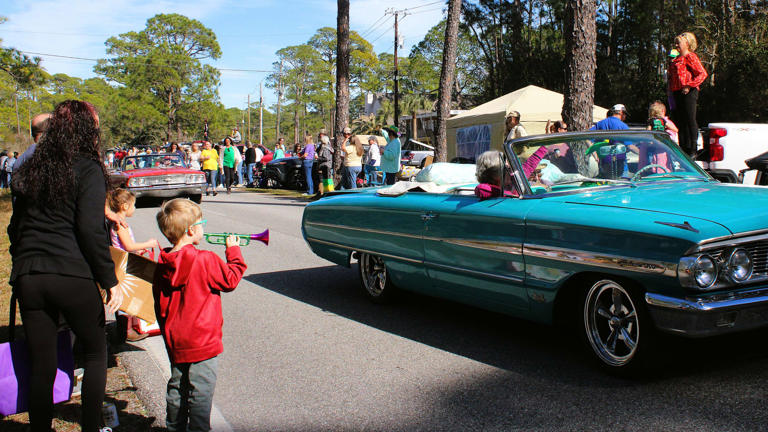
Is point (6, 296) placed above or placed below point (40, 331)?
below

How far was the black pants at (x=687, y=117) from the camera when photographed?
8.31 m

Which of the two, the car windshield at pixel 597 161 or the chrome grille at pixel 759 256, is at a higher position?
the car windshield at pixel 597 161

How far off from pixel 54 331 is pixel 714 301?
3.21m

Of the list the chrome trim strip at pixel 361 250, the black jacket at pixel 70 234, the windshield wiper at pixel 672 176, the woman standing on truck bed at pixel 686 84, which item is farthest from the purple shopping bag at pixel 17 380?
the woman standing on truck bed at pixel 686 84

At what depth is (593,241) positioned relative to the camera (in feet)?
13.2

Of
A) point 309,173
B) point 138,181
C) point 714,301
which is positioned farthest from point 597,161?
point 309,173

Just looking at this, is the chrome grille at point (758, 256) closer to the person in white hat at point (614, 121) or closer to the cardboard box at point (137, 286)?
the cardboard box at point (137, 286)

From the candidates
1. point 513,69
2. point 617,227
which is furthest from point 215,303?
point 513,69

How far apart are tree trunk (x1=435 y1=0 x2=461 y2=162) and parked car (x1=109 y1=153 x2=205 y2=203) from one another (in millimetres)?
6571

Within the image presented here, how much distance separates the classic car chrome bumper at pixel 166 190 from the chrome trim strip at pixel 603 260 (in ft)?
47.4

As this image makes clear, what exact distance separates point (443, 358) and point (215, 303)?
1.92m

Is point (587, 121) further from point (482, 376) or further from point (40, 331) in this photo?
point (40, 331)

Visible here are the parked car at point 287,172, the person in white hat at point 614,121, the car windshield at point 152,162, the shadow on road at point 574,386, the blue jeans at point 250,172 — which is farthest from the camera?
the blue jeans at point 250,172

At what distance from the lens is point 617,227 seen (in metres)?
3.89
